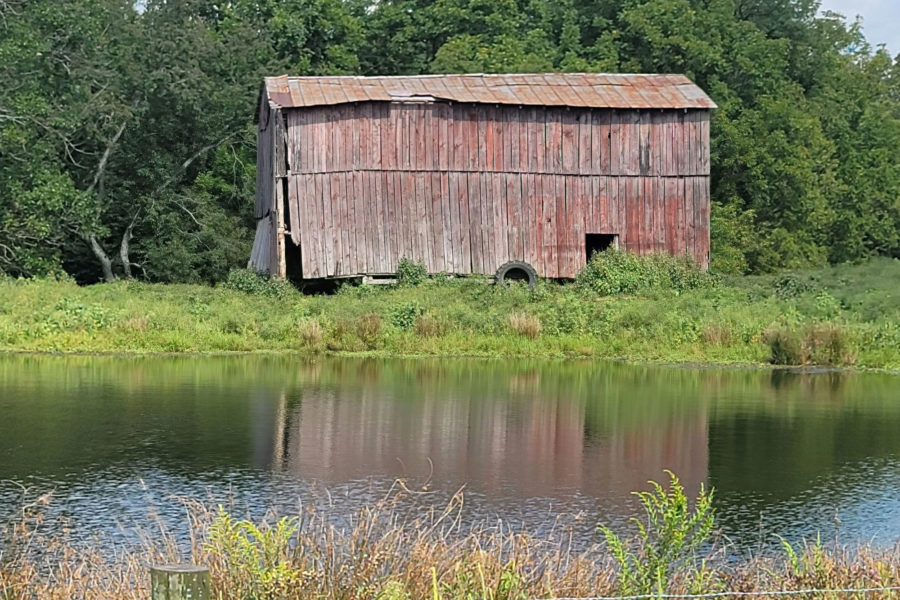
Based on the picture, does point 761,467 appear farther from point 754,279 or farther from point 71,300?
point 754,279

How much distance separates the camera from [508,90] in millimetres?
35000

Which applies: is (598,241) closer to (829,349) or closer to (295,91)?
(295,91)

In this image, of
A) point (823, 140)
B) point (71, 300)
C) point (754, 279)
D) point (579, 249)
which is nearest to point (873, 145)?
point (823, 140)

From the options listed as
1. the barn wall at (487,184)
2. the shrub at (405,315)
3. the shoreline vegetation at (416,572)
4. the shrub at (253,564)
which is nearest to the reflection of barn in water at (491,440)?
the shoreline vegetation at (416,572)

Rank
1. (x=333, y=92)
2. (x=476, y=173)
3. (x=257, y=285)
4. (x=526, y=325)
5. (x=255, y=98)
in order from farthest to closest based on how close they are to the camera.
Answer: (x=255, y=98), (x=476, y=173), (x=333, y=92), (x=257, y=285), (x=526, y=325)

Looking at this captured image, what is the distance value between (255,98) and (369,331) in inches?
708

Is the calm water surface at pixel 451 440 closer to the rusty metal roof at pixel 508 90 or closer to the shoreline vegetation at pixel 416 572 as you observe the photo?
the shoreline vegetation at pixel 416 572

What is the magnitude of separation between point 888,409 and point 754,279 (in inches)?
690

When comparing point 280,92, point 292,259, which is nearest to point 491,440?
point 292,259

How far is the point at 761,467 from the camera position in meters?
14.9

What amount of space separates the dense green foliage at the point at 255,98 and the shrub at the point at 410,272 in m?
8.63

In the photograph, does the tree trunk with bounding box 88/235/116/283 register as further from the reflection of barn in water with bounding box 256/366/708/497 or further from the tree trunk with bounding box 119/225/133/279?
the reflection of barn in water with bounding box 256/366/708/497

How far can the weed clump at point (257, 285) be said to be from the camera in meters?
31.9

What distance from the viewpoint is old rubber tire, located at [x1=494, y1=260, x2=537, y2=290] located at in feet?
111
